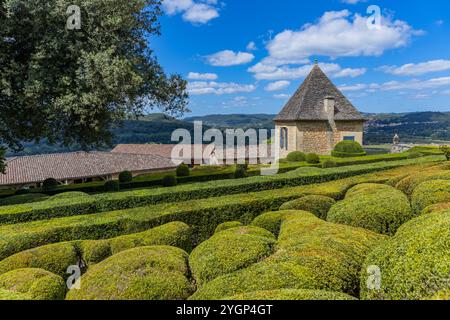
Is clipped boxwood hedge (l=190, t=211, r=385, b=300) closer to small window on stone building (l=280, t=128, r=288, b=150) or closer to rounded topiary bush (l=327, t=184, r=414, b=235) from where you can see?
rounded topiary bush (l=327, t=184, r=414, b=235)

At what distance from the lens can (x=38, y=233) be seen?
299 inches

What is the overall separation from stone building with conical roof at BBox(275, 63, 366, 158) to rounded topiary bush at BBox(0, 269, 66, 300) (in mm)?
26766

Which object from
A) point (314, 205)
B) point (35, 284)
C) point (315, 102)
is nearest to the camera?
point (35, 284)

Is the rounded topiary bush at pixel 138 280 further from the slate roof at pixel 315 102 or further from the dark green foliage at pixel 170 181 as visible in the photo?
the slate roof at pixel 315 102

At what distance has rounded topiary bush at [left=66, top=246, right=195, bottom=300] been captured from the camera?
13.9 feet

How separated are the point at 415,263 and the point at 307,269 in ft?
3.87

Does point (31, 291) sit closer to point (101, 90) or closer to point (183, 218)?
point (183, 218)

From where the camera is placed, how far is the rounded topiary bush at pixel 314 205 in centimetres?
876

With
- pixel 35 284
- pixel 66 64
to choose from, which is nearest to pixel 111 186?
pixel 66 64

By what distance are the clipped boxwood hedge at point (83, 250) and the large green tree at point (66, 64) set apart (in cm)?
653

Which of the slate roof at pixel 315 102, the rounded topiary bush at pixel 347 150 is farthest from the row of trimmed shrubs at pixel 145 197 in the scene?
the slate roof at pixel 315 102

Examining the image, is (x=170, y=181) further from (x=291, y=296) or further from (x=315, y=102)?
(x=315, y=102)

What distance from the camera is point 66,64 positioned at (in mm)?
12453
